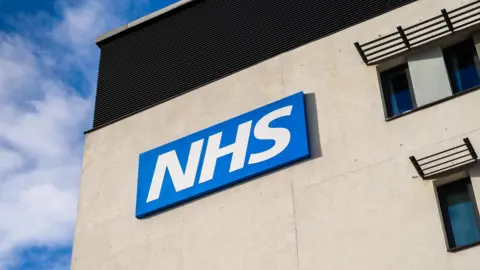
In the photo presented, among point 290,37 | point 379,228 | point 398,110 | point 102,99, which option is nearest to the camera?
point 379,228

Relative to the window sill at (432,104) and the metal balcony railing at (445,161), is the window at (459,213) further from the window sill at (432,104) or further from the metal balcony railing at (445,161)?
the window sill at (432,104)

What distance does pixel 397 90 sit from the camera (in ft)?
53.0

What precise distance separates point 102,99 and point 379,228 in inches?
388

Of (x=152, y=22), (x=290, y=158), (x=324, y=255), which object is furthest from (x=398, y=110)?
(x=152, y=22)

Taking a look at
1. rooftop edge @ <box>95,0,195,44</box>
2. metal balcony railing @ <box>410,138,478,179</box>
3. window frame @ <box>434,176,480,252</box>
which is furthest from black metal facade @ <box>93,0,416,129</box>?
window frame @ <box>434,176,480,252</box>

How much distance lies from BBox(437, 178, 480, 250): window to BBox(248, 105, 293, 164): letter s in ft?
12.0

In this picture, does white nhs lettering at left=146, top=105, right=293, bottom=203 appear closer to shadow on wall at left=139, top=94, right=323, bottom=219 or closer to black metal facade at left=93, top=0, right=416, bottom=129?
shadow on wall at left=139, top=94, right=323, bottom=219

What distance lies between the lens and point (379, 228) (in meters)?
13.9

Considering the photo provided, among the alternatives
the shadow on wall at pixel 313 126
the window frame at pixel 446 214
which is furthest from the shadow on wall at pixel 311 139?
the window frame at pixel 446 214

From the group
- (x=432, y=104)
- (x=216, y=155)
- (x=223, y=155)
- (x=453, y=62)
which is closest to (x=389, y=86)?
(x=453, y=62)

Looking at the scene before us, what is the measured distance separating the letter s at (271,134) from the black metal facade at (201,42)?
190cm

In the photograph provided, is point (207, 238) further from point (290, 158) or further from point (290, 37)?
point (290, 37)

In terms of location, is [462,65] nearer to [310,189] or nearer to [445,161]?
[445,161]

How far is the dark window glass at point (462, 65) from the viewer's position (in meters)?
15.2
